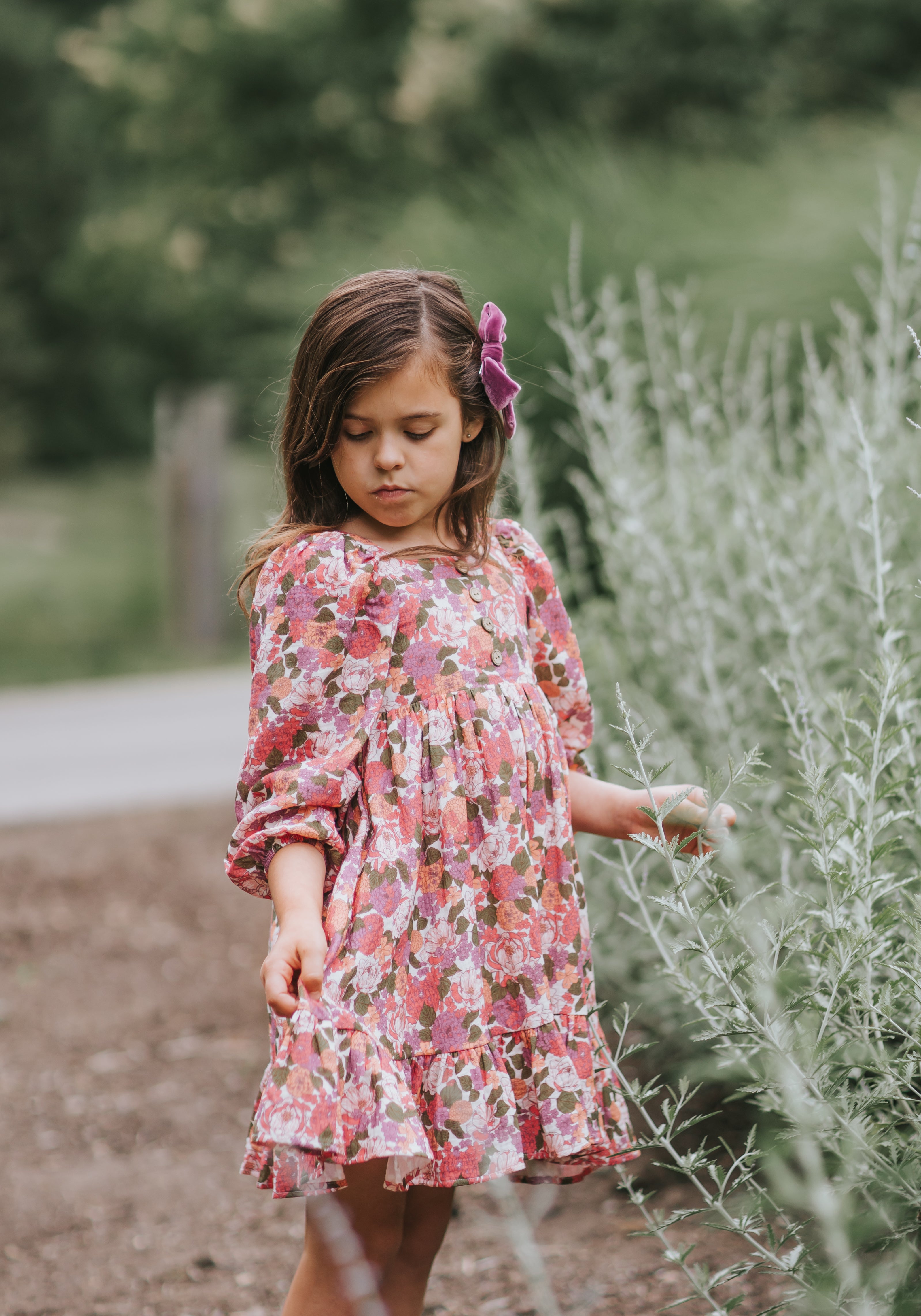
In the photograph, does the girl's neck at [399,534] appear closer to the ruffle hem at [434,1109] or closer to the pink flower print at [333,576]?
the pink flower print at [333,576]

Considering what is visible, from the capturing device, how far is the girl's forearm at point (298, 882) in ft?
4.95

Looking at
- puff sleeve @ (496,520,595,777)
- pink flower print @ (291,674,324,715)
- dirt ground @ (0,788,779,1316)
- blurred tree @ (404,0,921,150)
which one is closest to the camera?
pink flower print @ (291,674,324,715)

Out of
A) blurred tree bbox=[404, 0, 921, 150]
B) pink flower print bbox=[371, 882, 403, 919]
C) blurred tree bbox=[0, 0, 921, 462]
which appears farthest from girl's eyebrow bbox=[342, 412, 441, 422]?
blurred tree bbox=[404, 0, 921, 150]

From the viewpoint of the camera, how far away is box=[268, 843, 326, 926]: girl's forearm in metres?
1.51

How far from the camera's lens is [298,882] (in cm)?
154

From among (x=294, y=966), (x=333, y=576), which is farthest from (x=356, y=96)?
(x=294, y=966)

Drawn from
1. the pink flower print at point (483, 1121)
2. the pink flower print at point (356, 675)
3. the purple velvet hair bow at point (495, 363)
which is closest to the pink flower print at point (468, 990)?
the pink flower print at point (483, 1121)

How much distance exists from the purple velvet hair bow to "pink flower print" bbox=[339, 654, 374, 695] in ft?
1.31

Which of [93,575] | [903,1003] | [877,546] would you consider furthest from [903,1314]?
[93,575]

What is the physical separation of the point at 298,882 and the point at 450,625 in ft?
1.21

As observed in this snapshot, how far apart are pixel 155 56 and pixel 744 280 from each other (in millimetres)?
8798

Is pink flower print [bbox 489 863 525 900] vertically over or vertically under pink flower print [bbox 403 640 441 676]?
under

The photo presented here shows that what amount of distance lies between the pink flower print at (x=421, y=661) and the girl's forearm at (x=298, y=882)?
239mm

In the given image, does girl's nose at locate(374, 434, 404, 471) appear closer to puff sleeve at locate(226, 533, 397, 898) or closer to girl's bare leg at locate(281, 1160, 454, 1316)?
puff sleeve at locate(226, 533, 397, 898)
